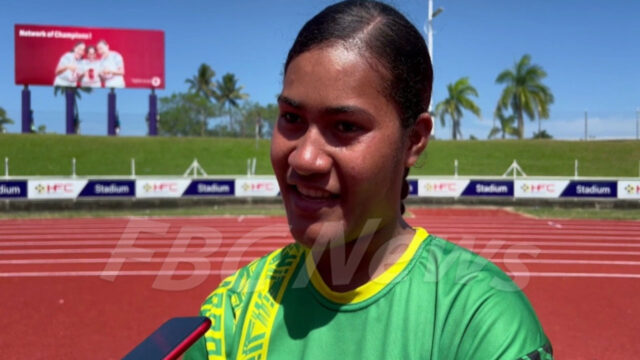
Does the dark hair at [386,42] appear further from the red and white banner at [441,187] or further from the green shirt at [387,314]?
the red and white banner at [441,187]

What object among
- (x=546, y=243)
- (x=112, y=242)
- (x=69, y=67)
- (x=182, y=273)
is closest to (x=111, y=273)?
(x=182, y=273)

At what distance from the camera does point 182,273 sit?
25.3 ft

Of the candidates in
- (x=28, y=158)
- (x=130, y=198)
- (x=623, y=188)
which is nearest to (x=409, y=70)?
(x=130, y=198)

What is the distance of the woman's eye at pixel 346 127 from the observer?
3.58ft

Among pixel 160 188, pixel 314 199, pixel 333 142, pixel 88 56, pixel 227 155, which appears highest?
Answer: pixel 88 56

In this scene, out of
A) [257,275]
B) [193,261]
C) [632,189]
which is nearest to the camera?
[257,275]

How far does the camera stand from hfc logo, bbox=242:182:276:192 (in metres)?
17.5

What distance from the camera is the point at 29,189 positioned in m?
16.0

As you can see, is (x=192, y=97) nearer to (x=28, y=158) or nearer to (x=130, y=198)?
(x=28, y=158)

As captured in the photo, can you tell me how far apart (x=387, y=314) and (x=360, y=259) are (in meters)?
0.16

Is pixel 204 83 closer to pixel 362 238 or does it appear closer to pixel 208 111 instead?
pixel 208 111

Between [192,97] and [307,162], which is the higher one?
[192,97]

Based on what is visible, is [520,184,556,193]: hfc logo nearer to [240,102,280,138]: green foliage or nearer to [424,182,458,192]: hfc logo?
[424,182,458,192]: hfc logo

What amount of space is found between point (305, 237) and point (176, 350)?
34 centimetres
